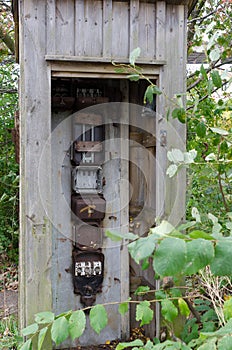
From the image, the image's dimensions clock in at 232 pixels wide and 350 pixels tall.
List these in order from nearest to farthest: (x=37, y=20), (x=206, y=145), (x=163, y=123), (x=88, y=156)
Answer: (x=37, y=20) → (x=163, y=123) → (x=88, y=156) → (x=206, y=145)

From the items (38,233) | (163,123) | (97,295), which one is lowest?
(97,295)

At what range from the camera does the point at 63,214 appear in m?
3.34

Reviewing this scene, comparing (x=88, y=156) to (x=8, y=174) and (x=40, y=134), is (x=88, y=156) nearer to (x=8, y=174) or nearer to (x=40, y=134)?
(x=40, y=134)

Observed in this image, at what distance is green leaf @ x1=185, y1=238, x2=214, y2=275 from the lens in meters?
1.04

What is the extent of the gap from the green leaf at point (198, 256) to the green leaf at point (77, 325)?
484mm

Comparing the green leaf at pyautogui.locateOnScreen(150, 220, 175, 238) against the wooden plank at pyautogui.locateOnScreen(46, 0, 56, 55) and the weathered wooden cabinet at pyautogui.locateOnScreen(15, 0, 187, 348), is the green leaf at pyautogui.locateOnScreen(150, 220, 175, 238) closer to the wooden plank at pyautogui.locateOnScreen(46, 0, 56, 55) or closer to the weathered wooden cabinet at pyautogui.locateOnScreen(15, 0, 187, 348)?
the weathered wooden cabinet at pyautogui.locateOnScreen(15, 0, 187, 348)

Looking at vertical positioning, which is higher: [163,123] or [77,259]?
[163,123]

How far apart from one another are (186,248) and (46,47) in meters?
1.87

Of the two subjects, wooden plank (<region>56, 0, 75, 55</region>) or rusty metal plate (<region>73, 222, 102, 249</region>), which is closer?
wooden plank (<region>56, 0, 75, 55</region>)

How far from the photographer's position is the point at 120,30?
2686 mm

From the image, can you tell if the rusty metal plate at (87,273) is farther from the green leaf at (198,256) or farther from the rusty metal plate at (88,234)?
the green leaf at (198,256)

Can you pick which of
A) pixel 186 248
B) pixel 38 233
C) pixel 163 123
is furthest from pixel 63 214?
pixel 186 248

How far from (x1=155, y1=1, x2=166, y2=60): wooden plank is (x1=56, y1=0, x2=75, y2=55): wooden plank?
19.7 inches

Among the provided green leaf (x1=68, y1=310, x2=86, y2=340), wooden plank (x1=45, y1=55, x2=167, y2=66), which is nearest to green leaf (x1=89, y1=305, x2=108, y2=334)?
green leaf (x1=68, y1=310, x2=86, y2=340)
